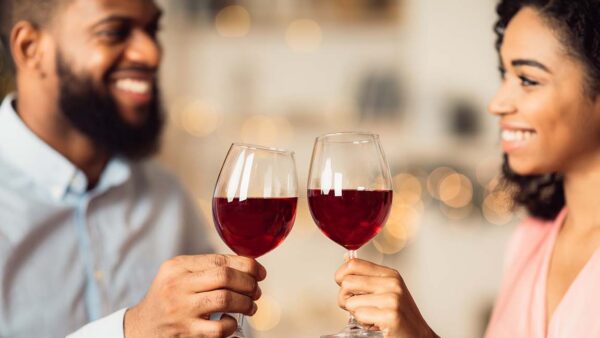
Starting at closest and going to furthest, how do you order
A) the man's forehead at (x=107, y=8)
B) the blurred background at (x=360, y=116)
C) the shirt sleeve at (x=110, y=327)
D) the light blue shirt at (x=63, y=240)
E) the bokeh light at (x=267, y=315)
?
1. the shirt sleeve at (x=110, y=327)
2. the light blue shirt at (x=63, y=240)
3. the man's forehead at (x=107, y=8)
4. the blurred background at (x=360, y=116)
5. the bokeh light at (x=267, y=315)

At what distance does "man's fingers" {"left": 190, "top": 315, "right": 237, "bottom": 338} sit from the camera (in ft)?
3.24

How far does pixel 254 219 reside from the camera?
1.03 m

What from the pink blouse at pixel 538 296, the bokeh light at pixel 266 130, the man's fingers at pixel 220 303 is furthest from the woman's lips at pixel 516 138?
the bokeh light at pixel 266 130

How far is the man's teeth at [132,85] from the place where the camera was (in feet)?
5.23

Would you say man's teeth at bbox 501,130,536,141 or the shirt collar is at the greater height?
man's teeth at bbox 501,130,536,141

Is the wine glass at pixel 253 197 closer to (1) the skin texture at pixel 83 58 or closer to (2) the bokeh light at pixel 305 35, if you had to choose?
(1) the skin texture at pixel 83 58

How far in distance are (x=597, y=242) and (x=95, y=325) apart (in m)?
0.99

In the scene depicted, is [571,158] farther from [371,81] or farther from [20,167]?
[371,81]

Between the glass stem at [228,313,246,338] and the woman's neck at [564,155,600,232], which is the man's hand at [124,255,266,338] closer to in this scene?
the glass stem at [228,313,246,338]

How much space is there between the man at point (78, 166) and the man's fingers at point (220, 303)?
19.1 inches

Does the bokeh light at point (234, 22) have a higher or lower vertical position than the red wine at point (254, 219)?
higher

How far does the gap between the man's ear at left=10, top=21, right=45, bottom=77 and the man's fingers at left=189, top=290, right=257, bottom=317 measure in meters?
0.86

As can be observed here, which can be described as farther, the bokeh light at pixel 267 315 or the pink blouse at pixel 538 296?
the bokeh light at pixel 267 315

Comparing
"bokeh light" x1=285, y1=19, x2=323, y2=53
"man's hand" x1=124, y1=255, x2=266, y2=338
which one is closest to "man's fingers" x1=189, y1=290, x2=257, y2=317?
"man's hand" x1=124, y1=255, x2=266, y2=338
